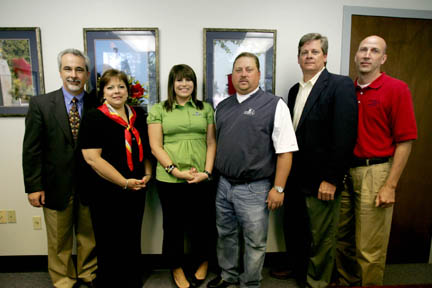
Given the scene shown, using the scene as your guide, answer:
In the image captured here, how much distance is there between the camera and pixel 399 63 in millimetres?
1882

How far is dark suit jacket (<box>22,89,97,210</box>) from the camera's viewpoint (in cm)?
150

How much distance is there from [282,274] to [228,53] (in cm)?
178

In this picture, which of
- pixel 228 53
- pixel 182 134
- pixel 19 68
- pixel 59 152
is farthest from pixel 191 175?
pixel 19 68

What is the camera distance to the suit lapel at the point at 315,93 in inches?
56.4

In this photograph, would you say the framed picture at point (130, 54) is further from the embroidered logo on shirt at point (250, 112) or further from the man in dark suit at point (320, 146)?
the man in dark suit at point (320, 146)

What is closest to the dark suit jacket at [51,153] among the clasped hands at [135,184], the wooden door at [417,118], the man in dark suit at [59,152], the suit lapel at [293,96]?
the man in dark suit at [59,152]

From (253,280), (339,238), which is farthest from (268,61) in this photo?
(253,280)

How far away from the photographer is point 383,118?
4.58 ft

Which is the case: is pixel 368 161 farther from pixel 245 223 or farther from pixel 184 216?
pixel 184 216

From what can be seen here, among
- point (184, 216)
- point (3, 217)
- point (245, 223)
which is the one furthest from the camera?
point (3, 217)

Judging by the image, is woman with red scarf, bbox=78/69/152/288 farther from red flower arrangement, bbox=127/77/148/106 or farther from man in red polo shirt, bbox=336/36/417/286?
man in red polo shirt, bbox=336/36/417/286

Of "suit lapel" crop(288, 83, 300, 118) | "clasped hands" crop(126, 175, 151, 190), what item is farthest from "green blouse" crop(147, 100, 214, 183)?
"suit lapel" crop(288, 83, 300, 118)

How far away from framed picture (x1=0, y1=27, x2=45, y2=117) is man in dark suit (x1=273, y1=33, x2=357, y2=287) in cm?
192

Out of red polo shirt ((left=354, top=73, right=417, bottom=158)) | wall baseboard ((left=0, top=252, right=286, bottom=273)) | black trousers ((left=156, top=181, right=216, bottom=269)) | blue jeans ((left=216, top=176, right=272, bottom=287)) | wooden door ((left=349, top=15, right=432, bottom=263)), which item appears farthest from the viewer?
wall baseboard ((left=0, top=252, right=286, bottom=273))
